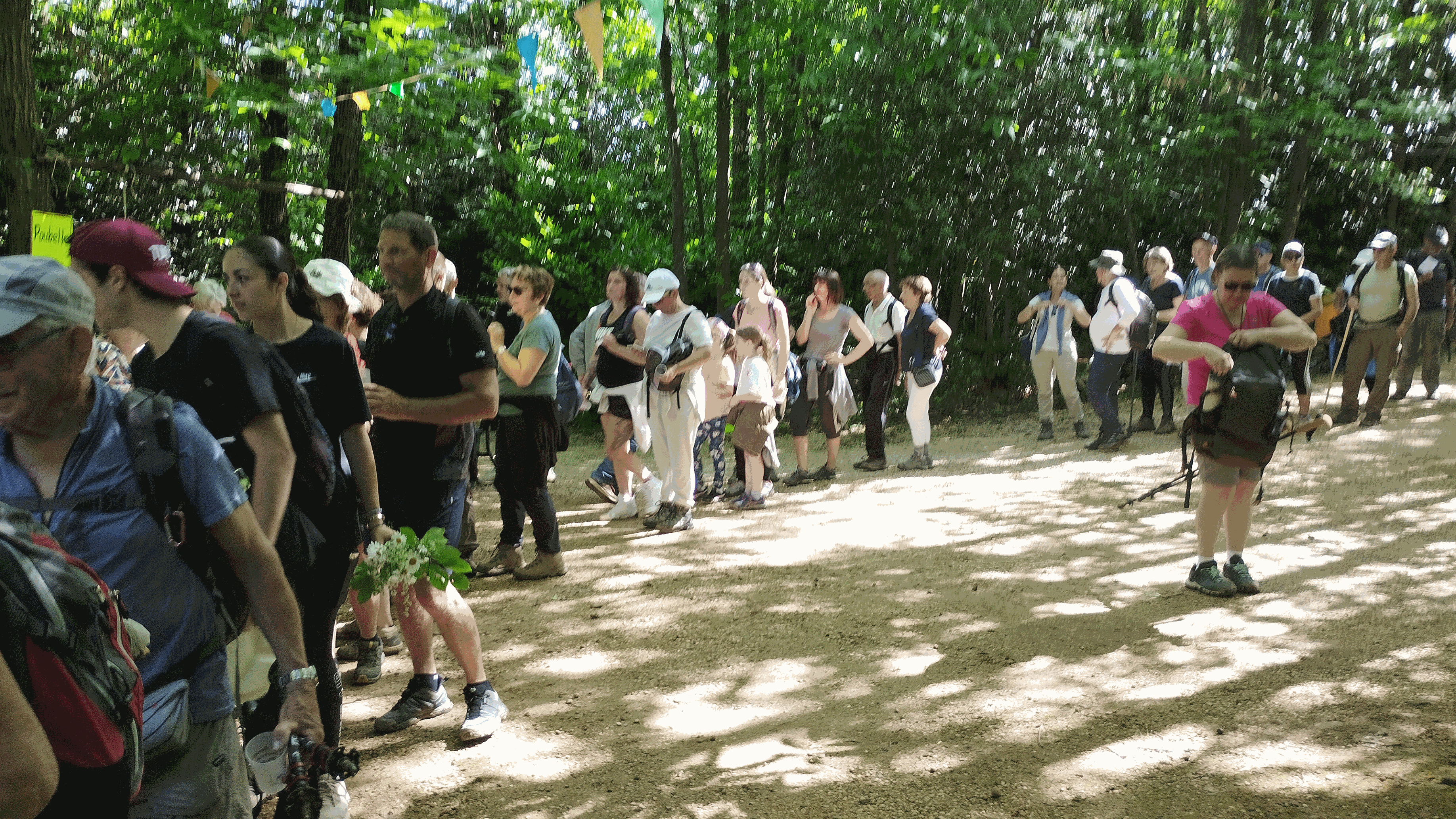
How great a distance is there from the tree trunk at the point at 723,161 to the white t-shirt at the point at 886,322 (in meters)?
5.13

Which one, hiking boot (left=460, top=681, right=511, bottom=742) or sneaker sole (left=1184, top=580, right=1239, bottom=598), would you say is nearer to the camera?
hiking boot (left=460, top=681, right=511, bottom=742)

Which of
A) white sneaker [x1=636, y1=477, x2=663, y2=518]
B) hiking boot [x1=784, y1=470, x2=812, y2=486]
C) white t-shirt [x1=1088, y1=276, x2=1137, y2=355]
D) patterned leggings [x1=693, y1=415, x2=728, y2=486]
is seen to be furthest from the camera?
white t-shirt [x1=1088, y1=276, x2=1137, y2=355]

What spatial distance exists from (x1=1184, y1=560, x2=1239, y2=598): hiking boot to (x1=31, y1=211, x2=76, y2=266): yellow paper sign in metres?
6.36

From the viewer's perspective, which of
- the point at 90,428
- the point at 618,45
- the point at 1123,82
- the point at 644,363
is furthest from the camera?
the point at 618,45

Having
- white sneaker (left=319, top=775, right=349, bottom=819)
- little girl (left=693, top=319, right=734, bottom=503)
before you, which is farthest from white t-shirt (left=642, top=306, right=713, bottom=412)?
white sneaker (left=319, top=775, right=349, bottom=819)

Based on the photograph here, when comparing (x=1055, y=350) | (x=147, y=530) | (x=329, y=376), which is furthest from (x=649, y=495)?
(x=147, y=530)

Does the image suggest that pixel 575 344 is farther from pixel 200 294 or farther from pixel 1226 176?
pixel 1226 176

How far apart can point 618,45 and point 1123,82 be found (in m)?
9.44

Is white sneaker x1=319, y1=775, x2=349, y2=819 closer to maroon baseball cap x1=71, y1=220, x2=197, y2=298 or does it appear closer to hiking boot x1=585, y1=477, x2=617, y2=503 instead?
maroon baseball cap x1=71, y1=220, x2=197, y2=298

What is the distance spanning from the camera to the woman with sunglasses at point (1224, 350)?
19.1ft

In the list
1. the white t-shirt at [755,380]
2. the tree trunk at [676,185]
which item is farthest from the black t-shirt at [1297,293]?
the tree trunk at [676,185]

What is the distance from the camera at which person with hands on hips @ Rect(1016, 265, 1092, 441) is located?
12.0 metres

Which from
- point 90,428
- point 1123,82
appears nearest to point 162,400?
point 90,428

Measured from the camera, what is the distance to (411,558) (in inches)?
156
